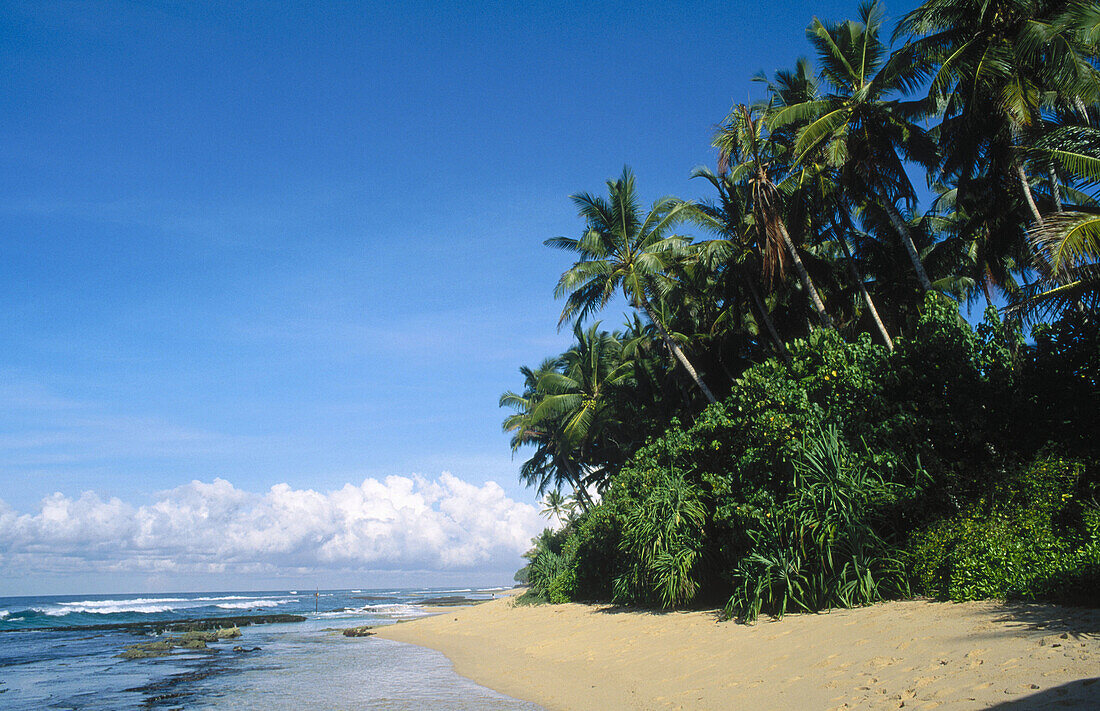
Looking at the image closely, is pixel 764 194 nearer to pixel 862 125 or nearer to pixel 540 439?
pixel 862 125

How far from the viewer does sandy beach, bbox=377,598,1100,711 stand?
5469 millimetres

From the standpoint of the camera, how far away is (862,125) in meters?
16.8

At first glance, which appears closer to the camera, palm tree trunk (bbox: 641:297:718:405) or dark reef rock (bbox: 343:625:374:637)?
palm tree trunk (bbox: 641:297:718:405)

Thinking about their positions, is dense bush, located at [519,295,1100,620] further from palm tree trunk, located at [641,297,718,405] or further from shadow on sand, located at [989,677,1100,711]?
palm tree trunk, located at [641,297,718,405]


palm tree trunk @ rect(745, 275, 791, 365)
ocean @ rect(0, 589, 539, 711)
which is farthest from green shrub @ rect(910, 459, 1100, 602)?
palm tree trunk @ rect(745, 275, 791, 365)

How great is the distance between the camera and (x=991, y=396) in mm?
10250

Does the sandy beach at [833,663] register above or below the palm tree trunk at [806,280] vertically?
below

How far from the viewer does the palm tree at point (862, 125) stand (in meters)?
16.5

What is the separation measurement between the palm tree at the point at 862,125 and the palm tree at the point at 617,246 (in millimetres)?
4778

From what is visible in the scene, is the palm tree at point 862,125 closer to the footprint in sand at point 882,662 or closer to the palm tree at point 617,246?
the palm tree at point 617,246

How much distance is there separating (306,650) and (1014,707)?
19.3 metres

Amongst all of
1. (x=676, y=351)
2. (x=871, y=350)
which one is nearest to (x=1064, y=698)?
(x=871, y=350)

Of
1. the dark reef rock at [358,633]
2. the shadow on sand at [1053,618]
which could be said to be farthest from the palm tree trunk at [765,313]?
the dark reef rock at [358,633]

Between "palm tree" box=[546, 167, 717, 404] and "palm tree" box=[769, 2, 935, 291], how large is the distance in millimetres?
4778
